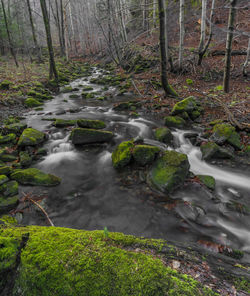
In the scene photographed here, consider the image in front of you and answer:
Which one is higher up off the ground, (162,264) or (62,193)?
(162,264)

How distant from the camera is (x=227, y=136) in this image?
576cm

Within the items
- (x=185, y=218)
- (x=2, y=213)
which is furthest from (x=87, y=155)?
(x=185, y=218)

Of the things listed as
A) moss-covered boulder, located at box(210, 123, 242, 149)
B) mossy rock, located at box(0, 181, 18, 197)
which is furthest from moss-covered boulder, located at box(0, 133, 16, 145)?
moss-covered boulder, located at box(210, 123, 242, 149)

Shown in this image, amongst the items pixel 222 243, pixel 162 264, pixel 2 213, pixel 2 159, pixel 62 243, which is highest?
pixel 62 243

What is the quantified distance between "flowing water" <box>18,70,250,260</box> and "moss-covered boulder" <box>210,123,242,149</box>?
2.34ft

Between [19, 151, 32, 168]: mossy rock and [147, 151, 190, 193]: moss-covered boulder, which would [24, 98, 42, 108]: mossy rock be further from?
[147, 151, 190, 193]: moss-covered boulder

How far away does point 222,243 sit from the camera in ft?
10.1

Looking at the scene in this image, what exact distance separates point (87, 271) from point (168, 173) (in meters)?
3.34

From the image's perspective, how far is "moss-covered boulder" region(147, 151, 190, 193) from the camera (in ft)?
13.8

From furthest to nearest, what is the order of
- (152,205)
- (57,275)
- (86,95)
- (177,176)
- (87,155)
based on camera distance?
(86,95)
(87,155)
(177,176)
(152,205)
(57,275)

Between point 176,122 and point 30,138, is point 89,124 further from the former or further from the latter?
point 176,122

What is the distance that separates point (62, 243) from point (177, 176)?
3.35m

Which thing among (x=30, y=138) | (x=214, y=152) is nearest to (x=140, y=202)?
(x=214, y=152)

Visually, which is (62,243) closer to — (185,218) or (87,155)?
(185,218)
